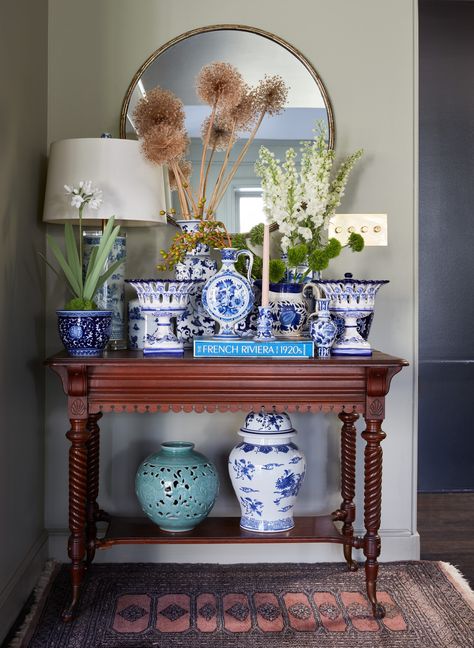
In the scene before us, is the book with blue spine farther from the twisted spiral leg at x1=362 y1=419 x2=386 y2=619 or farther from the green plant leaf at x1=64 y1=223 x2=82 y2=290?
the green plant leaf at x1=64 y1=223 x2=82 y2=290

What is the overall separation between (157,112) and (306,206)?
610 mm

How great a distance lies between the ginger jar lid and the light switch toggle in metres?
0.71

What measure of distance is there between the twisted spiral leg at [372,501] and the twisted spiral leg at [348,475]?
297 millimetres

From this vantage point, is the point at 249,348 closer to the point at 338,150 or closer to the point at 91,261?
the point at 91,261

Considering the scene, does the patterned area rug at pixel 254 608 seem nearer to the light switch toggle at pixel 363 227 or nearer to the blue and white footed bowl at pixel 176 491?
the blue and white footed bowl at pixel 176 491

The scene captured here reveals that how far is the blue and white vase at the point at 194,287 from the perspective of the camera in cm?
255

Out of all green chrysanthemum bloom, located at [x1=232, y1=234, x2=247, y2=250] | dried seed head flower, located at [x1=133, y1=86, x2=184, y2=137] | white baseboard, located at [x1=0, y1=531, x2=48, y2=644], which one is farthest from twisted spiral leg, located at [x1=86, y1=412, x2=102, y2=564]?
dried seed head flower, located at [x1=133, y1=86, x2=184, y2=137]

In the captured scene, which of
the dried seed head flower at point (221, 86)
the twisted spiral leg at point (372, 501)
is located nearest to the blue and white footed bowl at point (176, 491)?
the twisted spiral leg at point (372, 501)

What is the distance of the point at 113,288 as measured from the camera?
2.59 meters

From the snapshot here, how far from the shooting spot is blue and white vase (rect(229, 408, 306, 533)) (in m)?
2.47

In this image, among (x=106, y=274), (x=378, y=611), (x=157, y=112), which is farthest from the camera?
(x=157, y=112)

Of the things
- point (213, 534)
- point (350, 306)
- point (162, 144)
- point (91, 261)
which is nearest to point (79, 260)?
point (91, 261)

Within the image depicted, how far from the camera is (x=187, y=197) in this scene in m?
2.73

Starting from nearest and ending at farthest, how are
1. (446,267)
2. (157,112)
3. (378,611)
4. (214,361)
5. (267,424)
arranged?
(214,361)
(378,611)
(267,424)
(157,112)
(446,267)
